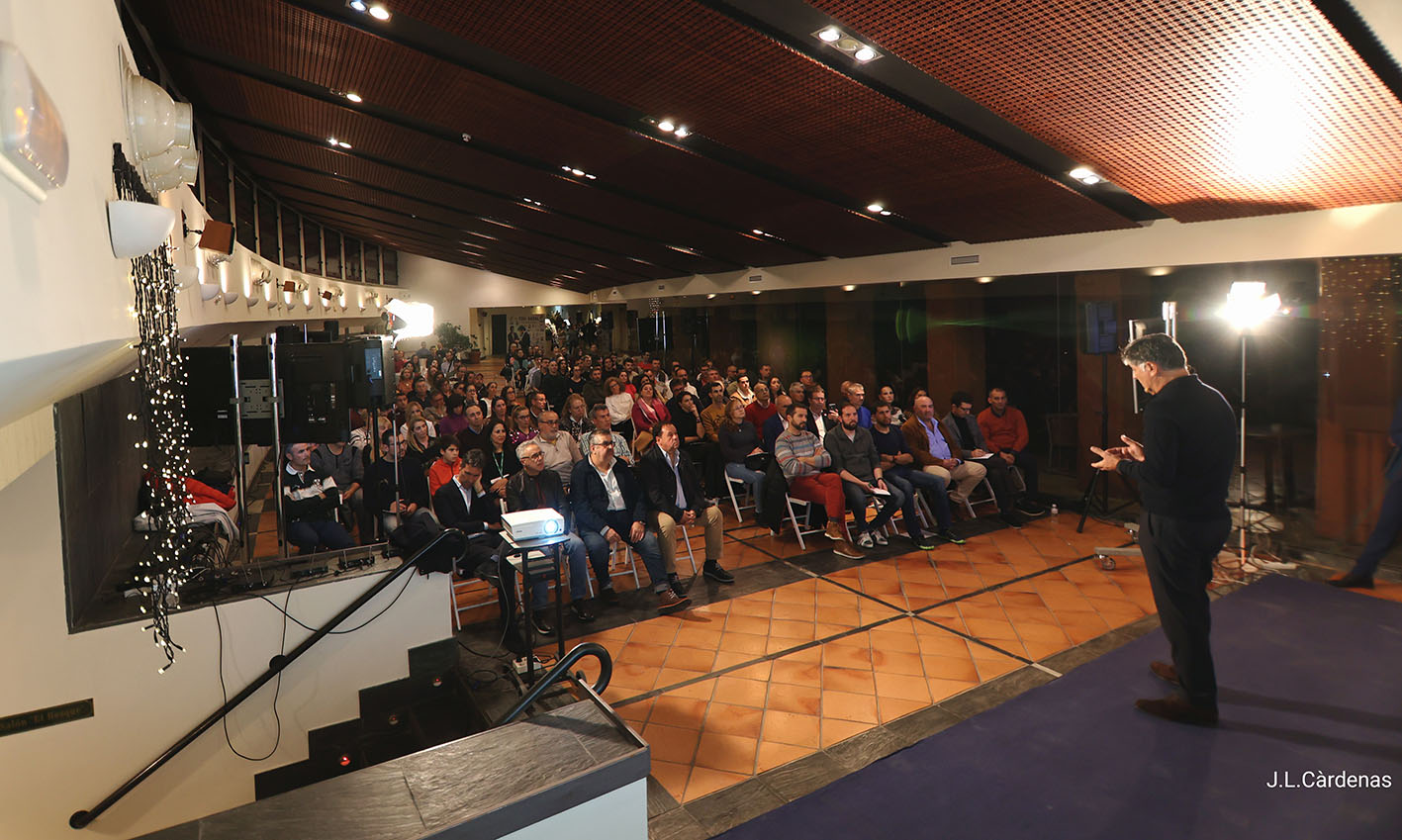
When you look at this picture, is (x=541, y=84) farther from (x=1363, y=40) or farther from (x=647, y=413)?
(x=1363, y=40)

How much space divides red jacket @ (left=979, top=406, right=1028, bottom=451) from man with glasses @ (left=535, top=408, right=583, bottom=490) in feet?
13.3

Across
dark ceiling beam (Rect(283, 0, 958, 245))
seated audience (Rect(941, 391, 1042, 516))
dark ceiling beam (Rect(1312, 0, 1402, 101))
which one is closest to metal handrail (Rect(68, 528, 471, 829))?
dark ceiling beam (Rect(283, 0, 958, 245))

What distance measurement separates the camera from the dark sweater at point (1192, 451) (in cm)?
328

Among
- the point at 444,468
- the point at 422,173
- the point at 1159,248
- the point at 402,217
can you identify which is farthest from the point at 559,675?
→ the point at 402,217

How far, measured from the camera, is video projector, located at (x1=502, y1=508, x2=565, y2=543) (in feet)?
12.2

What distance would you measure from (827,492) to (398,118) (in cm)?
476

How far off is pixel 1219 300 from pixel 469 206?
8.61m

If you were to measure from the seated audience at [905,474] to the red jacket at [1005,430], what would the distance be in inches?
35.8

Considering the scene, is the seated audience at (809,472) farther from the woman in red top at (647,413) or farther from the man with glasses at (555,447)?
the woman in red top at (647,413)

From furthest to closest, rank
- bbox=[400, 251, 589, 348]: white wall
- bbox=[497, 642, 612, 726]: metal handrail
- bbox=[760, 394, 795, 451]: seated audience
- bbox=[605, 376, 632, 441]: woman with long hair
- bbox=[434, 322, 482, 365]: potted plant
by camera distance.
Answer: bbox=[400, 251, 589, 348]: white wall < bbox=[434, 322, 482, 365]: potted plant < bbox=[605, 376, 632, 441]: woman with long hair < bbox=[760, 394, 795, 451]: seated audience < bbox=[497, 642, 612, 726]: metal handrail

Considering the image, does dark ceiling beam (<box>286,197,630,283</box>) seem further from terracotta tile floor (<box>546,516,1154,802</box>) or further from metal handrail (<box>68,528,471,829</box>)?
terracotta tile floor (<box>546,516,1154,802</box>)

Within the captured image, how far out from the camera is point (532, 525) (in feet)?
12.3

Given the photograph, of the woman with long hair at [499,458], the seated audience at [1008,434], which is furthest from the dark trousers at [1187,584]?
the woman with long hair at [499,458]

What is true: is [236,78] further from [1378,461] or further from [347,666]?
[1378,461]
